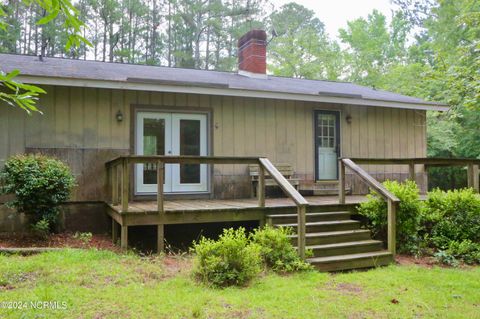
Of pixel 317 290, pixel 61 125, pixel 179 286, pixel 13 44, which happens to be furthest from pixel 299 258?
pixel 13 44

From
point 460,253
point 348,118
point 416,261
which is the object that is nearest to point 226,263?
point 416,261

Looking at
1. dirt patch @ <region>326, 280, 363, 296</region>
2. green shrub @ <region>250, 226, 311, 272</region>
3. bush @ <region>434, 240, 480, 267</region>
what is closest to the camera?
dirt patch @ <region>326, 280, 363, 296</region>

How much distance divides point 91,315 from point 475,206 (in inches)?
241

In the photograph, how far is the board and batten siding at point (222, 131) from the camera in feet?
23.7

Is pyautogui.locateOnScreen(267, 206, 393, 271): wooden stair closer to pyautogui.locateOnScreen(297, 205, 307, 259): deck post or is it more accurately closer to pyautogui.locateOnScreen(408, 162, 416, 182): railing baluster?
pyautogui.locateOnScreen(297, 205, 307, 259): deck post

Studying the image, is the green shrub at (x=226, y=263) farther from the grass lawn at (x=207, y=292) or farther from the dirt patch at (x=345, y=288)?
the dirt patch at (x=345, y=288)

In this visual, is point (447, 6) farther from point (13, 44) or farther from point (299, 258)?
point (13, 44)

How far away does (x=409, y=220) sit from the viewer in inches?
245

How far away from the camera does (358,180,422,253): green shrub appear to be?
6.20 m

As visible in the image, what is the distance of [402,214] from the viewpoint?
246 inches

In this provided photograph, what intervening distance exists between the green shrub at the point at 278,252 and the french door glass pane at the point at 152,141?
340 cm

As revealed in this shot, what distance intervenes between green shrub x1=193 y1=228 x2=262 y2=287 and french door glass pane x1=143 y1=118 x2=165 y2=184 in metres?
3.60

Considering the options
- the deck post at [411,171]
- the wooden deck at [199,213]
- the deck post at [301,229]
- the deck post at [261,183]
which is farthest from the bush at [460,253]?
the deck post at [261,183]

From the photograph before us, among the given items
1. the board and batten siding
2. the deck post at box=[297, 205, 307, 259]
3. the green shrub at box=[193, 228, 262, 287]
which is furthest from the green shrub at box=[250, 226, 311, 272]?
the board and batten siding
